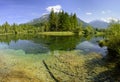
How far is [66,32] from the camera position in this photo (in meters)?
103

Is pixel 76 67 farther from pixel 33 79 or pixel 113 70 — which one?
pixel 33 79

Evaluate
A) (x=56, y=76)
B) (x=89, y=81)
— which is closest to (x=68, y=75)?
(x=56, y=76)

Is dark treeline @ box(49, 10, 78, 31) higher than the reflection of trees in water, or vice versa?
dark treeline @ box(49, 10, 78, 31)

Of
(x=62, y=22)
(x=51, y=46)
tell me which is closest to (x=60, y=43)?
(x=51, y=46)

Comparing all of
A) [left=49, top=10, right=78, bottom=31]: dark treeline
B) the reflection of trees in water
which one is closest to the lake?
the reflection of trees in water

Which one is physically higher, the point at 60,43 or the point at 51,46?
the point at 60,43

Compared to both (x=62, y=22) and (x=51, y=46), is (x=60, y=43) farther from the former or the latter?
(x=62, y=22)

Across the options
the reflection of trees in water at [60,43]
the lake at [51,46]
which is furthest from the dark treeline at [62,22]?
the lake at [51,46]

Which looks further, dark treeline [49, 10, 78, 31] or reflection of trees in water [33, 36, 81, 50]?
dark treeline [49, 10, 78, 31]

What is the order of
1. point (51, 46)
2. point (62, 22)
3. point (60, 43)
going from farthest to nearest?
point (62, 22) < point (60, 43) < point (51, 46)

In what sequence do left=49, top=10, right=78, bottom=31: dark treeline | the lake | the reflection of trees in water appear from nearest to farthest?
the lake
the reflection of trees in water
left=49, top=10, right=78, bottom=31: dark treeline

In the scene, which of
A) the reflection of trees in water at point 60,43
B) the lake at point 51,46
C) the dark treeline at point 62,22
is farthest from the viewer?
the dark treeline at point 62,22

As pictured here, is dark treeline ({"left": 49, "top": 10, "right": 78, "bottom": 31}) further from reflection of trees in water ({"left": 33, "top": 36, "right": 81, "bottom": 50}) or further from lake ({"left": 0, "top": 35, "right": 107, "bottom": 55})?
lake ({"left": 0, "top": 35, "right": 107, "bottom": 55})

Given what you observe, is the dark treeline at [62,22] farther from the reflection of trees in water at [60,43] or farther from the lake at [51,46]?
the lake at [51,46]
